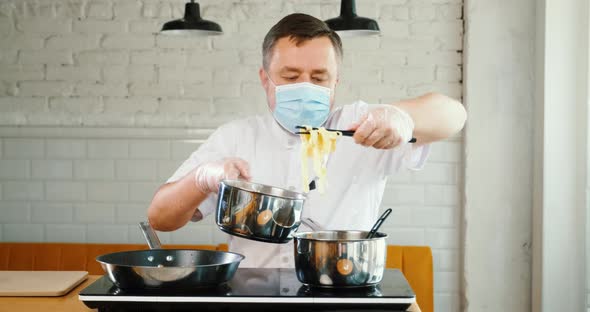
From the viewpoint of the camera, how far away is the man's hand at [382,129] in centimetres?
220

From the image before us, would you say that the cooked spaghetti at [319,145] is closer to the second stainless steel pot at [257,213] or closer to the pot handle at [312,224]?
the second stainless steel pot at [257,213]

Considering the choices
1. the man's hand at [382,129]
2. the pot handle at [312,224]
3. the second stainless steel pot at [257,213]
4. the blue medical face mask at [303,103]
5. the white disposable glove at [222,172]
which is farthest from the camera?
the pot handle at [312,224]

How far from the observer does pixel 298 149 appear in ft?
9.20

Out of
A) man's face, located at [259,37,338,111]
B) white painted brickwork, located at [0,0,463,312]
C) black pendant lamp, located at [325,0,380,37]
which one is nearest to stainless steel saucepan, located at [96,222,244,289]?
man's face, located at [259,37,338,111]

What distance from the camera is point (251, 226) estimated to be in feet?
6.92

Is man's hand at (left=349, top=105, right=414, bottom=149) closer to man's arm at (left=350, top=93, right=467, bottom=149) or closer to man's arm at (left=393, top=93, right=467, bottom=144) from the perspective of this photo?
man's arm at (left=350, top=93, right=467, bottom=149)

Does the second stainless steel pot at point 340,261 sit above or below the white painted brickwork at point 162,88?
below

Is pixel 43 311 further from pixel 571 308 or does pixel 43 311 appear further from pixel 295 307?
pixel 571 308

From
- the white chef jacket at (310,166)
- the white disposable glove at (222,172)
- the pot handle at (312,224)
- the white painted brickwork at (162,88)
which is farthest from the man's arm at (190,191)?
the white painted brickwork at (162,88)

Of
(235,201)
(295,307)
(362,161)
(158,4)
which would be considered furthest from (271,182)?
(158,4)

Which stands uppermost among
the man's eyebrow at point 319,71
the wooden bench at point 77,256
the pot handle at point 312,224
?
the man's eyebrow at point 319,71

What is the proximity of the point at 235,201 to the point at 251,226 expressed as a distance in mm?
79

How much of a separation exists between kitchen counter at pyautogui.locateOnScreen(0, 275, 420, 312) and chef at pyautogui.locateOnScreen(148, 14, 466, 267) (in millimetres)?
462

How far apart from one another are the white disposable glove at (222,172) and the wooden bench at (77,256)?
183cm
